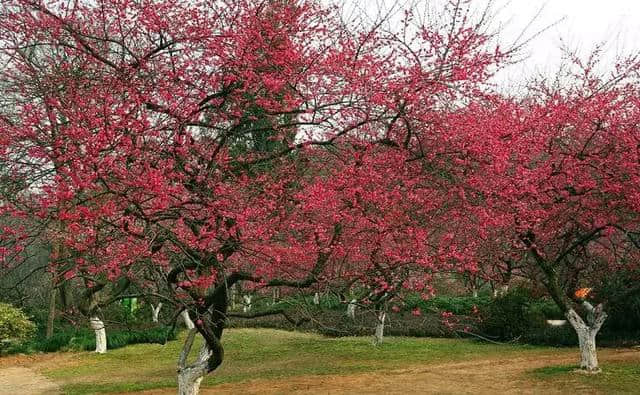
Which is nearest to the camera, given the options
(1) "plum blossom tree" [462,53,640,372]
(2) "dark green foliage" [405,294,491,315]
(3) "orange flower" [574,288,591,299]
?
(1) "plum blossom tree" [462,53,640,372]

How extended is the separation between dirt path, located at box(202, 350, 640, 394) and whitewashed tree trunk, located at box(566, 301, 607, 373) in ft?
2.80

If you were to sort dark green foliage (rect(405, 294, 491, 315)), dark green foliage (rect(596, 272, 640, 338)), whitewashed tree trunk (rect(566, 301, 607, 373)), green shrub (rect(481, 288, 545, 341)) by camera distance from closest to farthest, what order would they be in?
whitewashed tree trunk (rect(566, 301, 607, 373)) → dark green foliage (rect(596, 272, 640, 338)) → green shrub (rect(481, 288, 545, 341)) → dark green foliage (rect(405, 294, 491, 315))

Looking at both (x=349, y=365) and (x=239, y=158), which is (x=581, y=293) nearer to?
(x=349, y=365)

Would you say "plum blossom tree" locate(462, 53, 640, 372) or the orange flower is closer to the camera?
"plum blossom tree" locate(462, 53, 640, 372)

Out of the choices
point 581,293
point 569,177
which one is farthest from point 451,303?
point 569,177

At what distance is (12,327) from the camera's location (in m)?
19.4

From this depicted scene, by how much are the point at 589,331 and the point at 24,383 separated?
12049mm

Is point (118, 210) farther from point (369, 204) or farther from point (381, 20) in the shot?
point (381, 20)

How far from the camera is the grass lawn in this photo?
1170cm

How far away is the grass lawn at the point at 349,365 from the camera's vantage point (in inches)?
460

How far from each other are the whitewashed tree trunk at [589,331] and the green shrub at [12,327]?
16.2 metres

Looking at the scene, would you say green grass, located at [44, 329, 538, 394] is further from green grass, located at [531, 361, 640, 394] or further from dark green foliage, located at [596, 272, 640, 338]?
green grass, located at [531, 361, 640, 394]

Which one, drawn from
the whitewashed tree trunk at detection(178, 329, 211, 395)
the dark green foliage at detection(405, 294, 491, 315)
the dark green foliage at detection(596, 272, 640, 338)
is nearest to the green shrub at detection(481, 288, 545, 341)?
the dark green foliage at detection(596, 272, 640, 338)

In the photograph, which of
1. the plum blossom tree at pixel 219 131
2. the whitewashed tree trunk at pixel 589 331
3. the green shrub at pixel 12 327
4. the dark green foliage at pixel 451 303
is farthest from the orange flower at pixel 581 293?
the green shrub at pixel 12 327
